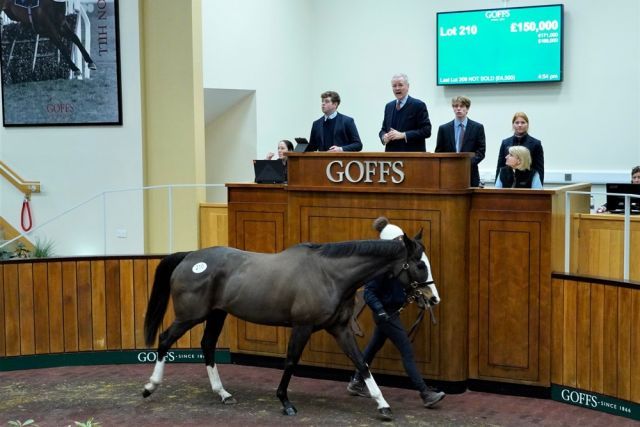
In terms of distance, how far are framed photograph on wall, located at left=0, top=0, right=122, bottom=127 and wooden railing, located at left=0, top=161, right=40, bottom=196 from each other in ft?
1.91

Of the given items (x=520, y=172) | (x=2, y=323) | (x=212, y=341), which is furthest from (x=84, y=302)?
(x=520, y=172)

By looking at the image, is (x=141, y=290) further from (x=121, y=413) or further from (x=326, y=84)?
(x=326, y=84)

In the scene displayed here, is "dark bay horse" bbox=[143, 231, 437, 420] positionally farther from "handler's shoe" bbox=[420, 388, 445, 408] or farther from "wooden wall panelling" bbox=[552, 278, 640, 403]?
"wooden wall panelling" bbox=[552, 278, 640, 403]

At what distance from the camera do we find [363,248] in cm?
673

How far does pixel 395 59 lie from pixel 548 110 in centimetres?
270

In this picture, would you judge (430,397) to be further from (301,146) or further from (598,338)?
(301,146)

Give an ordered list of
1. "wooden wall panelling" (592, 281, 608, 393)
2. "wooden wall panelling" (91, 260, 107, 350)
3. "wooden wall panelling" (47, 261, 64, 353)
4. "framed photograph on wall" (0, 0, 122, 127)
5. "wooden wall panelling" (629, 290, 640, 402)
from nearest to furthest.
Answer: "wooden wall panelling" (629, 290, 640, 402)
"wooden wall panelling" (592, 281, 608, 393)
"wooden wall panelling" (47, 261, 64, 353)
"wooden wall panelling" (91, 260, 107, 350)
"framed photograph on wall" (0, 0, 122, 127)

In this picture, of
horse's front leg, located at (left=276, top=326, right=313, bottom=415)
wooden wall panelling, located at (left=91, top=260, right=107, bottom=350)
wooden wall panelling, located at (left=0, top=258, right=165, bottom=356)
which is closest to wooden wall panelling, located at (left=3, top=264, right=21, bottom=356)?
wooden wall panelling, located at (left=0, top=258, right=165, bottom=356)

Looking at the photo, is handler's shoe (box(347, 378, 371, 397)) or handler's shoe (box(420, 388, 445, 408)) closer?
handler's shoe (box(420, 388, 445, 408))

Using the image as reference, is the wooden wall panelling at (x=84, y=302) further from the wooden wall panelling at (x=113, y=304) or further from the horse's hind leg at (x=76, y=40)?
the horse's hind leg at (x=76, y=40)

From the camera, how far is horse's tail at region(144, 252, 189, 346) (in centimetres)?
741

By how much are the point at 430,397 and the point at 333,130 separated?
2.88 meters

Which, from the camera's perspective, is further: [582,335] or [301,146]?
[301,146]

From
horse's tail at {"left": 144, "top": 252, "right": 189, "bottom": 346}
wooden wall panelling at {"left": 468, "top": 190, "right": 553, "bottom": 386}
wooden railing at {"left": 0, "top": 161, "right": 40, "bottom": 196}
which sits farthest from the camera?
wooden railing at {"left": 0, "top": 161, "right": 40, "bottom": 196}
